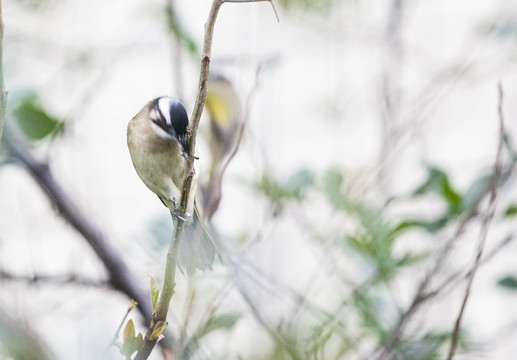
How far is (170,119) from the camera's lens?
3.40ft

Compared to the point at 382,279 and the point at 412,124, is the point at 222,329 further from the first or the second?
the point at 412,124

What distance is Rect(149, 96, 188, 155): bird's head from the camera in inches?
39.6

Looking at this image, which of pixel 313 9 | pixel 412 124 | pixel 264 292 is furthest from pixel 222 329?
pixel 313 9

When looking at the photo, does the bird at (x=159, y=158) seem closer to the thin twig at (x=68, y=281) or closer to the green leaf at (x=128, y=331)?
the thin twig at (x=68, y=281)

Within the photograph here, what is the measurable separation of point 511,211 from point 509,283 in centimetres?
17

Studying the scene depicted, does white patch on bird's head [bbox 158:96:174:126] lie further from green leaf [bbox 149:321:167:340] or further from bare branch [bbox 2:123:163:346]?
green leaf [bbox 149:321:167:340]

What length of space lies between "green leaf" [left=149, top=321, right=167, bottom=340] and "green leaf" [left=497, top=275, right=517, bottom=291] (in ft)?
2.85

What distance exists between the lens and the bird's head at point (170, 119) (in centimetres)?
101

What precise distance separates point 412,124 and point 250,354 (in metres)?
0.68

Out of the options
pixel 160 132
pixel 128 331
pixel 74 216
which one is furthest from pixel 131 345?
pixel 74 216

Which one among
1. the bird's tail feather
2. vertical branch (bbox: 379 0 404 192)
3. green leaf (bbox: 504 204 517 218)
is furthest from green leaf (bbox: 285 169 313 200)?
green leaf (bbox: 504 204 517 218)

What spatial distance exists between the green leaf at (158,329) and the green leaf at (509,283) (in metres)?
0.87

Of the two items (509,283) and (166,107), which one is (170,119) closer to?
(166,107)

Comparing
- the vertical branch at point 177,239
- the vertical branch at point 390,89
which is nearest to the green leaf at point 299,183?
the vertical branch at point 390,89
